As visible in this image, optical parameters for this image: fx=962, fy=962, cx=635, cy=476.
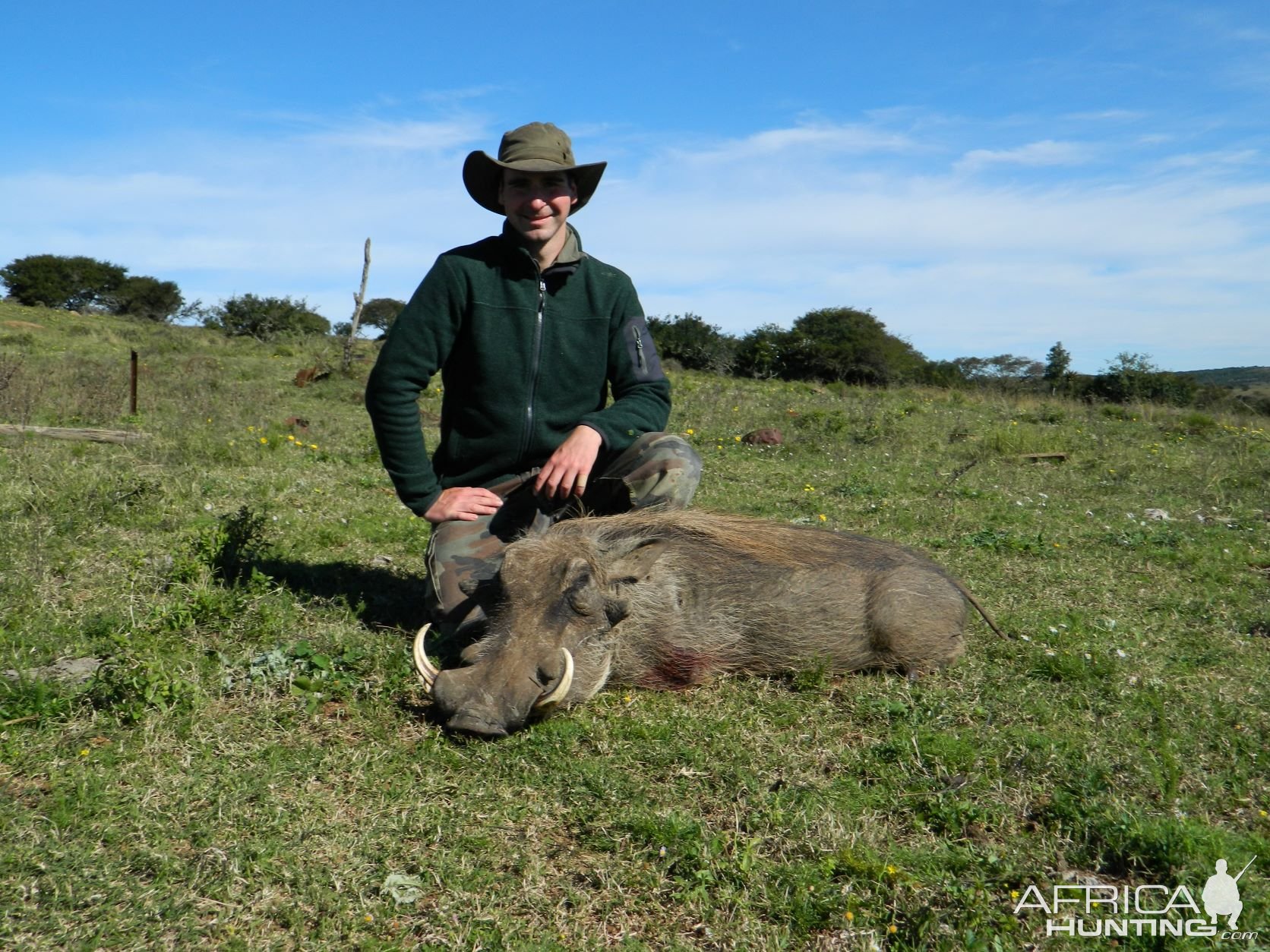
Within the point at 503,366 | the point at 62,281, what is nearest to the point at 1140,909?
the point at 503,366

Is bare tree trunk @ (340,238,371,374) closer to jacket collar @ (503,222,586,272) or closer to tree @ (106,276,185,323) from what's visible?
jacket collar @ (503,222,586,272)

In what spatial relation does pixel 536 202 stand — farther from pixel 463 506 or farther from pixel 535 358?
pixel 463 506

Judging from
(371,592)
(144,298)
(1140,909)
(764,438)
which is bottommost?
(1140,909)

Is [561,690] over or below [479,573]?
below

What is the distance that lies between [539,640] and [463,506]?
820 mm

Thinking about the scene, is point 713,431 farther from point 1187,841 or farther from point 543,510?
point 1187,841

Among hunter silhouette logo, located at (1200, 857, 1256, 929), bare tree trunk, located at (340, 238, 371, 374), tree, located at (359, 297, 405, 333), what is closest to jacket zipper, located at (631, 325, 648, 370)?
hunter silhouette logo, located at (1200, 857, 1256, 929)

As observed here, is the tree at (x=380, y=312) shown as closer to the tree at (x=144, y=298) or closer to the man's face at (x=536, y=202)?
the tree at (x=144, y=298)

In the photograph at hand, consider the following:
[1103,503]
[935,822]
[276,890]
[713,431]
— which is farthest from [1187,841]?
[713,431]

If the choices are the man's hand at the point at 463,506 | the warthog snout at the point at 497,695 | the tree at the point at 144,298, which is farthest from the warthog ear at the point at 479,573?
the tree at the point at 144,298

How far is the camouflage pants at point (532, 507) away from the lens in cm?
376

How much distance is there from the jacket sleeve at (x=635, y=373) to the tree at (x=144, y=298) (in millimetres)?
32326

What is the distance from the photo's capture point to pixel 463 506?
12.4ft

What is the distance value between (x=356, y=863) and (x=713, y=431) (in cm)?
812
